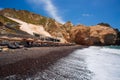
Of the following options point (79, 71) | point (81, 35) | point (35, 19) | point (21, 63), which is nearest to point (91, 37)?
point (81, 35)

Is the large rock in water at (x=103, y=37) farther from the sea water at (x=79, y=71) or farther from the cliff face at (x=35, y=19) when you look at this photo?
the sea water at (x=79, y=71)

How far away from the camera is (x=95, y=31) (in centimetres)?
11544

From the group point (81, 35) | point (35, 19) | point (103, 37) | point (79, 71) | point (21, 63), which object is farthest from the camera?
point (35, 19)

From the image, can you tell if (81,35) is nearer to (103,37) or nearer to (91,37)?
(91,37)

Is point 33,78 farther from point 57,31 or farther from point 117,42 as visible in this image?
point 117,42

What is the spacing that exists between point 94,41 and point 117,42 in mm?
20862

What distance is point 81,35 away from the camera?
359 feet

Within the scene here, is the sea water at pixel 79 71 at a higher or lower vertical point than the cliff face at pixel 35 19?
lower

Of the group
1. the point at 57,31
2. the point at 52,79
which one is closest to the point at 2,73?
the point at 52,79

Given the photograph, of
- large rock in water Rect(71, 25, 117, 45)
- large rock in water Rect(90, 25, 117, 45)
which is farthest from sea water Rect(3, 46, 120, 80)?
large rock in water Rect(90, 25, 117, 45)

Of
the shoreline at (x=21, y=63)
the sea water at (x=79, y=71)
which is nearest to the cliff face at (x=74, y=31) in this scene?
the shoreline at (x=21, y=63)

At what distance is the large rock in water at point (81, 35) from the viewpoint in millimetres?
107625

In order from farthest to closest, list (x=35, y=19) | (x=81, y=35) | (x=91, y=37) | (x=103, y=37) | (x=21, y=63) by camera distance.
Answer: (x=35, y=19) < (x=103, y=37) < (x=81, y=35) < (x=91, y=37) < (x=21, y=63)

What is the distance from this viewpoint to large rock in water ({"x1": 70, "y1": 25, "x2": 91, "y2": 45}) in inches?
4237
